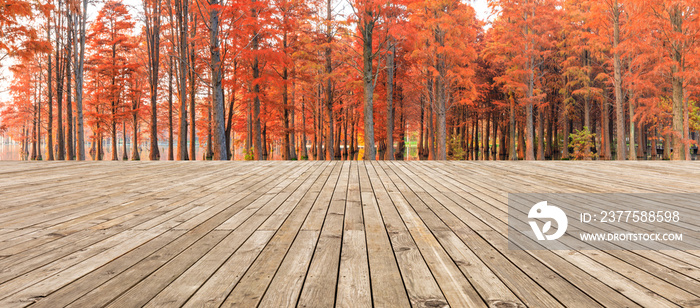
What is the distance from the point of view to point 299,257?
1988mm

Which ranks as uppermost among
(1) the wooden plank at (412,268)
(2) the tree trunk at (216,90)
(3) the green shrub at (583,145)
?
(2) the tree trunk at (216,90)

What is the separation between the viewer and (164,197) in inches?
153

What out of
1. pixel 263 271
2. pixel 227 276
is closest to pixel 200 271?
pixel 227 276

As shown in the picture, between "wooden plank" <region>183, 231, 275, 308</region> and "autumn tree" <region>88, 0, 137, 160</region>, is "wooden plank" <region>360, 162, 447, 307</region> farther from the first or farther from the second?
"autumn tree" <region>88, 0, 137, 160</region>

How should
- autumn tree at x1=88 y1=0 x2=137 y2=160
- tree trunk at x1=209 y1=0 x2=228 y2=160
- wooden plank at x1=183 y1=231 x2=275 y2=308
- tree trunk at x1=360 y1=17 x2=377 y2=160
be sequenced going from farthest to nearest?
autumn tree at x1=88 y1=0 x2=137 y2=160 < tree trunk at x1=360 y1=17 x2=377 y2=160 < tree trunk at x1=209 y1=0 x2=228 y2=160 < wooden plank at x1=183 y1=231 x2=275 y2=308

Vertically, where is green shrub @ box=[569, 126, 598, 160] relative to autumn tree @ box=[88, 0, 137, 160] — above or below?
below

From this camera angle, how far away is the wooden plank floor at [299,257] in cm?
150

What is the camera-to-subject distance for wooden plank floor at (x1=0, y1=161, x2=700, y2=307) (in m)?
1.50

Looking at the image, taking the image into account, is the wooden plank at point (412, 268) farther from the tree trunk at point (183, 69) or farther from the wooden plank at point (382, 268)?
the tree trunk at point (183, 69)

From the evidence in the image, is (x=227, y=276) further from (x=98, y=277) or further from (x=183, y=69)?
(x=183, y=69)

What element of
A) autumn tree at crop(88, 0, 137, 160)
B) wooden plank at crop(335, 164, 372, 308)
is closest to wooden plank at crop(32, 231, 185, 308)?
wooden plank at crop(335, 164, 372, 308)

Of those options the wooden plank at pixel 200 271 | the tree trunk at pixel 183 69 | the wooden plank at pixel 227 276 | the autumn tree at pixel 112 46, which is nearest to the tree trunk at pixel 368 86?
the tree trunk at pixel 183 69

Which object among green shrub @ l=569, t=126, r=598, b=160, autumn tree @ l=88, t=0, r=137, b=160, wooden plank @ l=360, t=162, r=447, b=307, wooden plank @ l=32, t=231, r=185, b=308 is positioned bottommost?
wooden plank @ l=360, t=162, r=447, b=307

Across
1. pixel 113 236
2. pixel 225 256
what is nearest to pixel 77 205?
pixel 113 236
